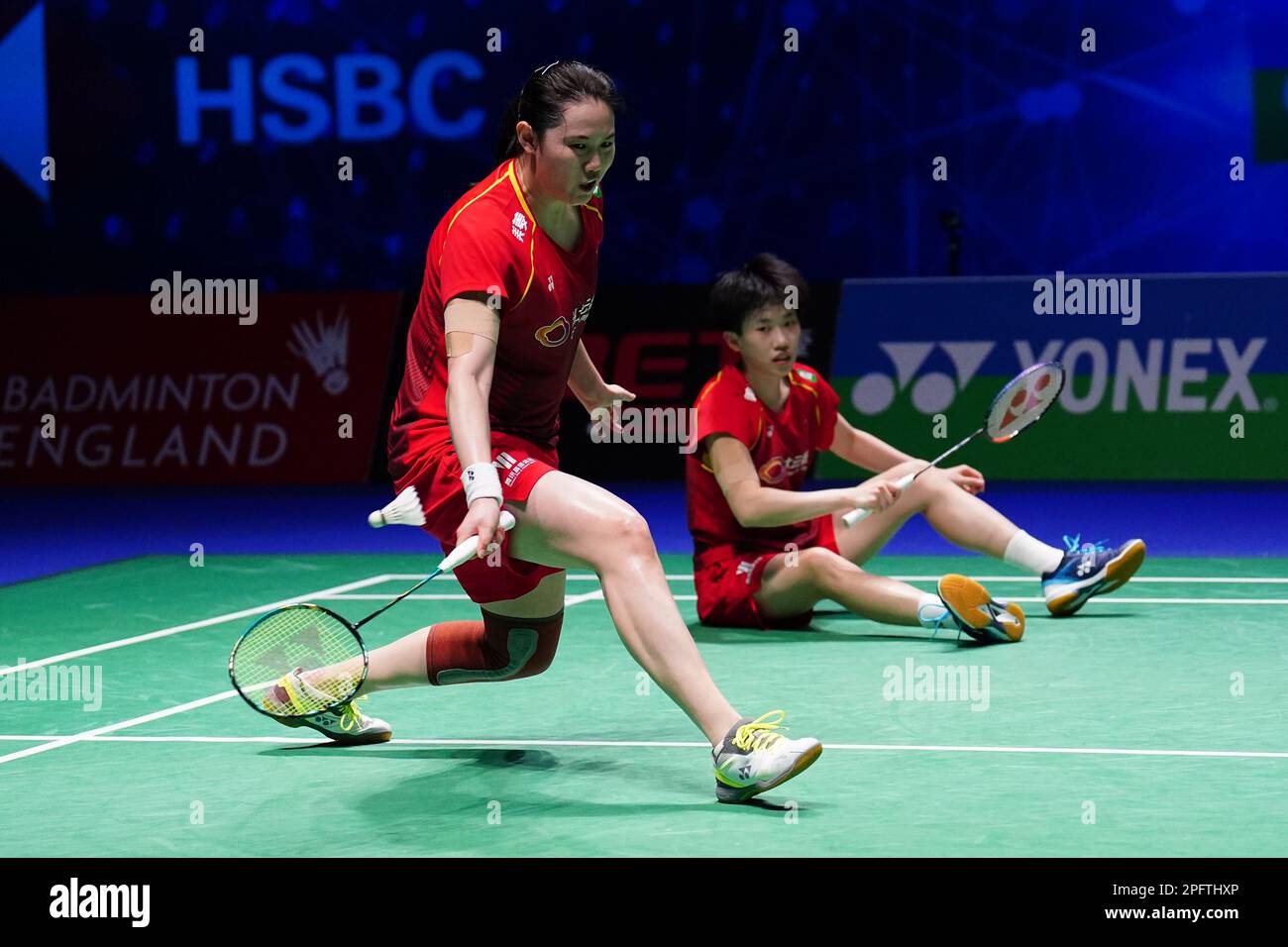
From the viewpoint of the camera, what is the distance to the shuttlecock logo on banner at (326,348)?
1166 centimetres

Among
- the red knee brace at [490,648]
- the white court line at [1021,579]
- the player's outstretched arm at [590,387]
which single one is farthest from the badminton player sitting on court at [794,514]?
the red knee brace at [490,648]

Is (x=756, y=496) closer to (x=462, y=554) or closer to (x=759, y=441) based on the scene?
(x=759, y=441)

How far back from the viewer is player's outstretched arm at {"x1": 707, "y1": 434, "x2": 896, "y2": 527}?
5.67 metres

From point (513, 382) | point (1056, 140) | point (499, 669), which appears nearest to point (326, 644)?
point (499, 669)

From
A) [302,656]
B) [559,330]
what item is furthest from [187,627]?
[559,330]

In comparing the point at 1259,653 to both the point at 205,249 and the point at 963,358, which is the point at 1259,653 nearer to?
the point at 963,358

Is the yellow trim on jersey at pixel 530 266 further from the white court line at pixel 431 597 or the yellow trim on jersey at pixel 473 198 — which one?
the white court line at pixel 431 597

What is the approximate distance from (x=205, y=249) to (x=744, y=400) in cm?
930

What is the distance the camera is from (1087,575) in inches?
249

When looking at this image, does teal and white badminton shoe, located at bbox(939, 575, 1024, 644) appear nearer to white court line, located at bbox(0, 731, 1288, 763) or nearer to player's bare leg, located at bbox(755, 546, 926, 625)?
player's bare leg, located at bbox(755, 546, 926, 625)

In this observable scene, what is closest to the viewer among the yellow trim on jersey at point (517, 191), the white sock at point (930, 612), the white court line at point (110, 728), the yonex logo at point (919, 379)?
the yellow trim on jersey at point (517, 191)

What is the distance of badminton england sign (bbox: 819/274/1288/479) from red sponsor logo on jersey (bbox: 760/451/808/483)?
448cm

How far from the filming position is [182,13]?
1436 cm

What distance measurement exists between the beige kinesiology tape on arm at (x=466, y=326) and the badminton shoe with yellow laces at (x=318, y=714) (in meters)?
0.96
